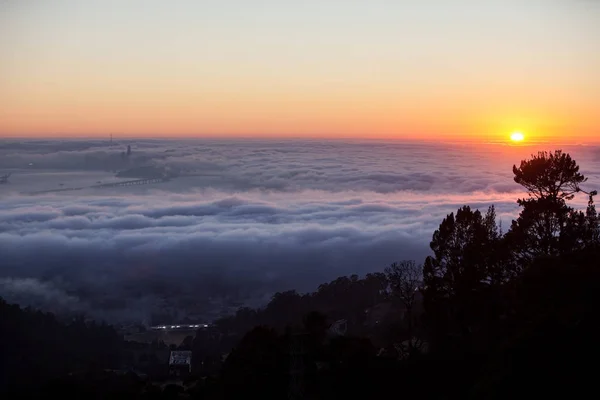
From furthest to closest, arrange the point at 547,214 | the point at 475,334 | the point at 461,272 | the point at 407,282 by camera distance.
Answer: the point at 407,282
the point at 461,272
the point at 547,214
the point at 475,334

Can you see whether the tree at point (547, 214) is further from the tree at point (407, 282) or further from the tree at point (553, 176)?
the tree at point (407, 282)

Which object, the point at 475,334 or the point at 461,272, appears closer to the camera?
the point at 475,334

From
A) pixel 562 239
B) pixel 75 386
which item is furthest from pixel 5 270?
pixel 562 239

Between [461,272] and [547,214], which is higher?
[547,214]

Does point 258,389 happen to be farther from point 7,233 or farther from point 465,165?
point 465,165

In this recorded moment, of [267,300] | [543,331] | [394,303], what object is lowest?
[267,300]

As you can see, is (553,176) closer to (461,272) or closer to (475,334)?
(461,272)

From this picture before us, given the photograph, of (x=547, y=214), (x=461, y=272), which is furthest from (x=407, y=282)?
(x=547, y=214)

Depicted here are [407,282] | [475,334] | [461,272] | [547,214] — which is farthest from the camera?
[407,282]
